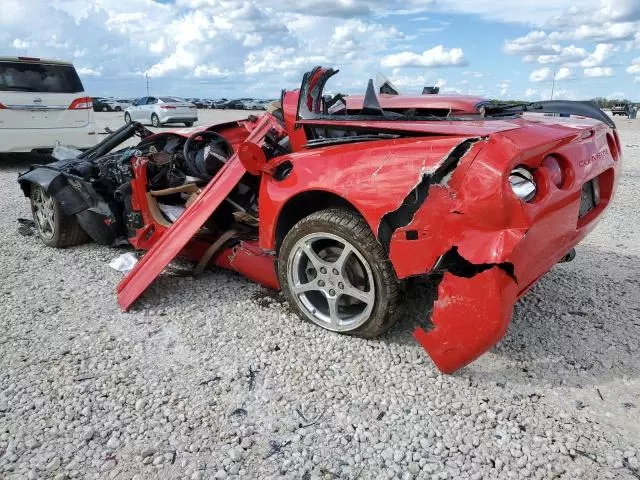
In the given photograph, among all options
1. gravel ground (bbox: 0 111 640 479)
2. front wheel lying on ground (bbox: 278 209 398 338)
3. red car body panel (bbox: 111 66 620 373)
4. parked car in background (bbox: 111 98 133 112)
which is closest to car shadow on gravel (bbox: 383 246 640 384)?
gravel ground (bbox: 0 111 640 479)

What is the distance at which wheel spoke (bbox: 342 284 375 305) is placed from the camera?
2971mm

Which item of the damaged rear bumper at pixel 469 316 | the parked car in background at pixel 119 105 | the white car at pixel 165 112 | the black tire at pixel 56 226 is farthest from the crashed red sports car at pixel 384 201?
the parked car in background at pixel 119 105

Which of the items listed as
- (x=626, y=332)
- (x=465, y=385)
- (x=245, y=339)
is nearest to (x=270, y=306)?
(x=245, y=339)

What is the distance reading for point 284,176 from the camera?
3293 millimetres

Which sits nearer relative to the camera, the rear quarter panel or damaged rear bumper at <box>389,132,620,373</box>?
damaged rear bumper at <box>389,132,620,373</box>

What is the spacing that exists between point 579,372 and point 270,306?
6.39ft

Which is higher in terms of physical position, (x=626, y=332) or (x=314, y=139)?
(x=314, y=139)

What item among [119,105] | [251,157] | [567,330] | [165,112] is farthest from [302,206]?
[119,105]

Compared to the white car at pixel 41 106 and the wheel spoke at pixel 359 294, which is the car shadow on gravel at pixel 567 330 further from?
the white car at pixel 41 106

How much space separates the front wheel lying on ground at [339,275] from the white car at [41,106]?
8.01m

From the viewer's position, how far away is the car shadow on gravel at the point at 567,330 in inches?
114

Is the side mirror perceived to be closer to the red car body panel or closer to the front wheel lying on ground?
the red car body panel

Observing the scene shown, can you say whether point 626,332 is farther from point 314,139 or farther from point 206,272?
point 206,272

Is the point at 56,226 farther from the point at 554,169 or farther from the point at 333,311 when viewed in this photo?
the point at 554,169
